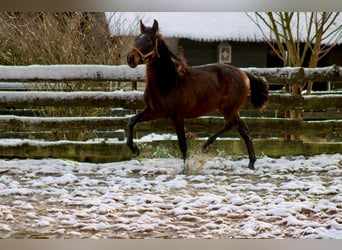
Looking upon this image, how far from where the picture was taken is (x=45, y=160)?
10.3 feet

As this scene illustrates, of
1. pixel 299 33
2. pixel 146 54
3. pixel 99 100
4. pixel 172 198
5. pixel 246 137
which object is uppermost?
pixel 299 33

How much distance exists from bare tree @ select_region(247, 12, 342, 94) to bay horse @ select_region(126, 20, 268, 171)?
0.24 metres

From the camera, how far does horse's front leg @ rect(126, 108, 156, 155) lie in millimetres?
3100

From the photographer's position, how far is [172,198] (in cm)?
300

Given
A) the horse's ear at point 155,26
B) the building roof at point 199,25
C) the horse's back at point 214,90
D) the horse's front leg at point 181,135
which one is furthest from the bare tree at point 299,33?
the horse's front leg at point 181,135

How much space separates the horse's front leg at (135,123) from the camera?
3100 mm

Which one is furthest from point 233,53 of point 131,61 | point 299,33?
point 131,61

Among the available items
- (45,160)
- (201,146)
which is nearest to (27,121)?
(45,160)

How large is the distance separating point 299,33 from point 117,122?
1226 mm

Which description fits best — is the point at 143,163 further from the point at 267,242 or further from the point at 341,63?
the point at 341,63

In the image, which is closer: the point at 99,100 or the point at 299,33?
the point at 299,33

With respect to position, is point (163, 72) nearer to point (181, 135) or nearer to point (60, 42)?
point (181, 135)

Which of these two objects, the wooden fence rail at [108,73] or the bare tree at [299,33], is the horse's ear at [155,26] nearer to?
the wooden fence rail at [108,73]

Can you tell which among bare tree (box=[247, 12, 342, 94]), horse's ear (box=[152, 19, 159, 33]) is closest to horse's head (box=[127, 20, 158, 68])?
horse's ear (box=[152, 19, 159, 33])
